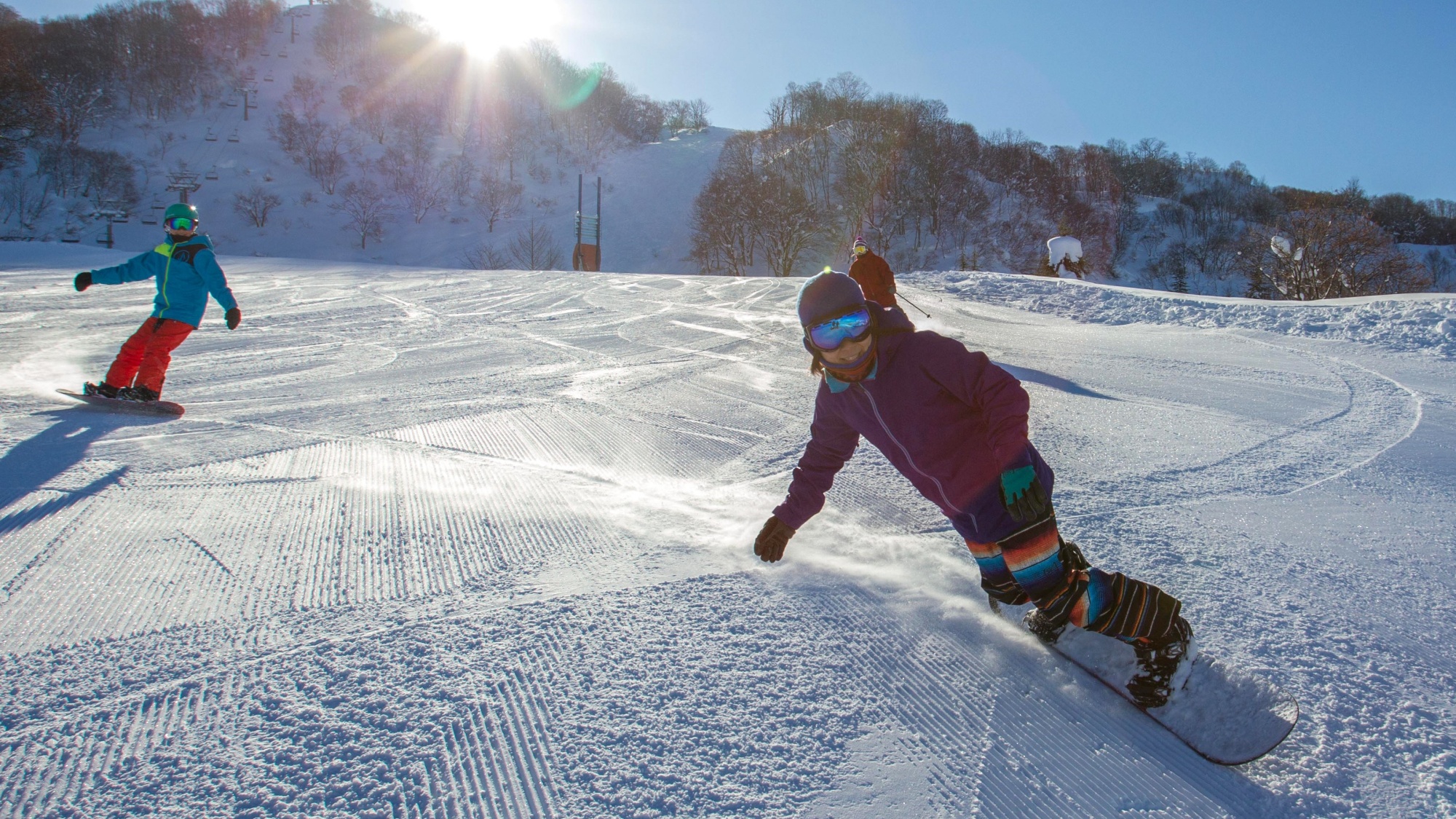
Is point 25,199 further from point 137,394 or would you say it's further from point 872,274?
point 872,274

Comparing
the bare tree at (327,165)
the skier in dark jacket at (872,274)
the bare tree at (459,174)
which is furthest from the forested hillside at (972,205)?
the skier in dark jacket at (872,274)

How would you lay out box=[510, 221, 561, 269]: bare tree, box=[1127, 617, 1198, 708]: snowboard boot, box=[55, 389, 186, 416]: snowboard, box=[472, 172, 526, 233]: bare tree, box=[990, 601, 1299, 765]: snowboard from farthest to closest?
box=[472, 172, 526, 233]: bare tree
box=[510, 221, 561, 269]: bare tree
box=[55, 389, 186, 416]: snowboard
box=[1127, 617, 1198, 708]: snowboard boot
box=[990, 601, 1299, 765]: snowboard

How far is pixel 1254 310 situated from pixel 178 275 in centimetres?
1171

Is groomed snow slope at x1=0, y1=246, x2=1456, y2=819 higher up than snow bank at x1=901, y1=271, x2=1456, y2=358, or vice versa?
snow bank at x1=901, y1=271, x2=1456, y2=358

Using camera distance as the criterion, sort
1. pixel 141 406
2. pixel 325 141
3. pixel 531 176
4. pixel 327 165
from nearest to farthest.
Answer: pixel 141 406
pixel 327 165
pixel 325 141
pixel 531 176

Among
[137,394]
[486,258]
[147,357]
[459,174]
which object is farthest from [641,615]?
[459,174]

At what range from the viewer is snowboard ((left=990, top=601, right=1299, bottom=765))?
1609mm

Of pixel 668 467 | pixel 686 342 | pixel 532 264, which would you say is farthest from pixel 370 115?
pixel 668 467

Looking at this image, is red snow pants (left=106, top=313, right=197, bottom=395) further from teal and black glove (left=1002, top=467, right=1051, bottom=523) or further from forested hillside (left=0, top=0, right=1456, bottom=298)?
forested hillside (left=0, top=0, right=1456, bottom=298)

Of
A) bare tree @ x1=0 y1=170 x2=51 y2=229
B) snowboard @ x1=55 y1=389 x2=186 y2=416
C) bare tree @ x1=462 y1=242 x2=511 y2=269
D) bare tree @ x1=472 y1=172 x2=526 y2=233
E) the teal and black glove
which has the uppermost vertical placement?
bare tree @ x1=472 y1=172 x2=526 y2=233

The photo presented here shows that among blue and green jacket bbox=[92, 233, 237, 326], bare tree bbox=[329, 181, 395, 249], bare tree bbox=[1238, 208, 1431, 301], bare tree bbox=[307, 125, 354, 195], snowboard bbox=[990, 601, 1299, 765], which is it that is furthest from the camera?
bare tree bbox=[307, 125, 354, 195]

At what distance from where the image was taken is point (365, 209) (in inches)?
1646

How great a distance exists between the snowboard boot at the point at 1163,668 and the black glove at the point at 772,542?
3.42ft

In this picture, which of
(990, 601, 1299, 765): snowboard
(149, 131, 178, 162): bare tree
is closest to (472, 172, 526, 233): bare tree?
(149, 131, 178, 162): bare tree
